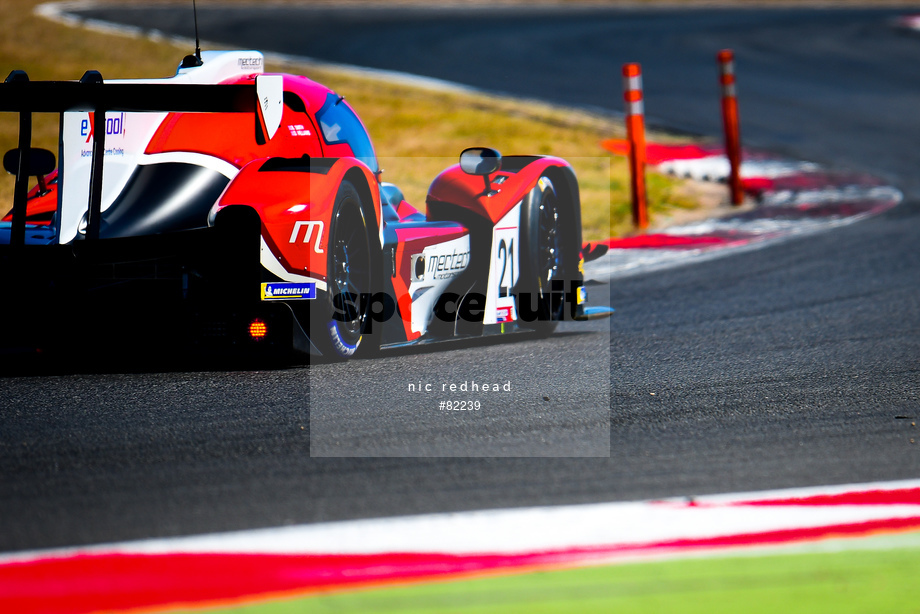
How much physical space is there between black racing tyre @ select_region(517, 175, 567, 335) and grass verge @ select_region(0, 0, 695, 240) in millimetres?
1110

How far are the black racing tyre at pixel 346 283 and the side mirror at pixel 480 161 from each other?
61 centimetres

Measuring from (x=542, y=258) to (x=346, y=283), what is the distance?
1.26 metres

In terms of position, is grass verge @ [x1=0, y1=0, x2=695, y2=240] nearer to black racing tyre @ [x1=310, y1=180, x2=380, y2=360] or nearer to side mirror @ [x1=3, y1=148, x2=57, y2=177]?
black racing tyre @ [x1=310, y1=180, x2=380, y2=360]

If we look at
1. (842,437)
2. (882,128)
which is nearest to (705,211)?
(882,128)

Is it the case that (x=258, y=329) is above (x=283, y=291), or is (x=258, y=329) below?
below

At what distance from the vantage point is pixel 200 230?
4.27 metres

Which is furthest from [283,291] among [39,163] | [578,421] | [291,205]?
[578,421]

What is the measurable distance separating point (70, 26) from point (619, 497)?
20866 mm

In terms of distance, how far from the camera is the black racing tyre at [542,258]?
17.4 feet

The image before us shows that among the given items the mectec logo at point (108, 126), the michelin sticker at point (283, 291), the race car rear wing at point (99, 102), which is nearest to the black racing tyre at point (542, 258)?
the michelin sticker at point (283, 291)

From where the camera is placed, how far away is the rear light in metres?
4.31

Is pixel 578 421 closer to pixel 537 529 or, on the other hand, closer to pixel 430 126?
pixel 537 529

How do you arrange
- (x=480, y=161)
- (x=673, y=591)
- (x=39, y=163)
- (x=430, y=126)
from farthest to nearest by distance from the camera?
(x=430, y=126)
(x=480, y=161)
(x=39, y=163)
(x=673, y=591)

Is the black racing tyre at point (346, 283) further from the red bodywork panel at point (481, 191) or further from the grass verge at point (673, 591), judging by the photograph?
the grass verge at point (673, 591)
